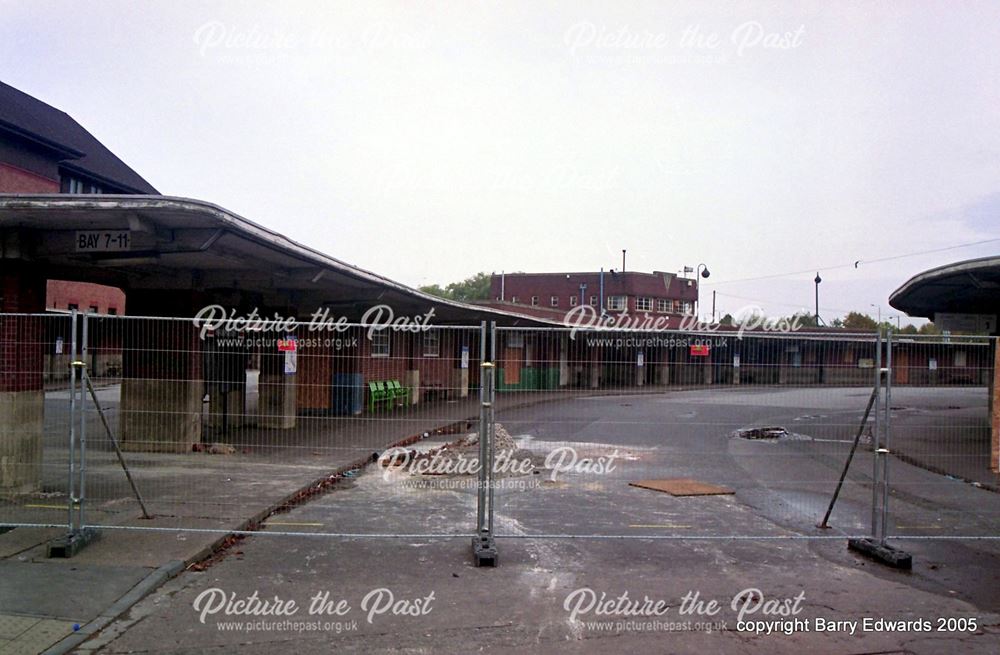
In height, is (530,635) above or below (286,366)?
below

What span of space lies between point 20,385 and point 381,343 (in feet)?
50.3

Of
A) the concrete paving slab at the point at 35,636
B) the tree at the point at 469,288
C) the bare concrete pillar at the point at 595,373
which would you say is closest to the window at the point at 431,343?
the bare concrete pillar at the point at 595,373

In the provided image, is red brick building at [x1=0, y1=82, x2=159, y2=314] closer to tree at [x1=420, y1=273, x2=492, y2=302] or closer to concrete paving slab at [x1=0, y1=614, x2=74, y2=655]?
concrete paving slab at [x1=0, y1=614, x2=74, y2=655]

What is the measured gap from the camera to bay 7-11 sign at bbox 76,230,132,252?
978 cm

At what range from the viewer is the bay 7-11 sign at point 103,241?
978cm

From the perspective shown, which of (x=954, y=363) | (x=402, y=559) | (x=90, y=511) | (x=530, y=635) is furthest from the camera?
(x=954, y=363)

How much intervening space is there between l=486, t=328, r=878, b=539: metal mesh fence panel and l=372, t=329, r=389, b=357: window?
9641 millimetres

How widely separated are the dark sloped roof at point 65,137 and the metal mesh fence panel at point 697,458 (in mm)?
25780

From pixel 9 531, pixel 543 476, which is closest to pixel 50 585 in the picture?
pixel 9 531

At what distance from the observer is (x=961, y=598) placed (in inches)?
270

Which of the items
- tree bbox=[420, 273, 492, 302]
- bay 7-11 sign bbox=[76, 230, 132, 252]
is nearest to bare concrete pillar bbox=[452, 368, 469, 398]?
bay 7-11 sign bbox=[76, 230, 132, 252]

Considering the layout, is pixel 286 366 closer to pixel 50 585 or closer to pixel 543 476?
pixel 543 476

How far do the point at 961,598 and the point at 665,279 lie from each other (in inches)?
2637

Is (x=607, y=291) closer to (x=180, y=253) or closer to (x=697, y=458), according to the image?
(x=697, y=458)
